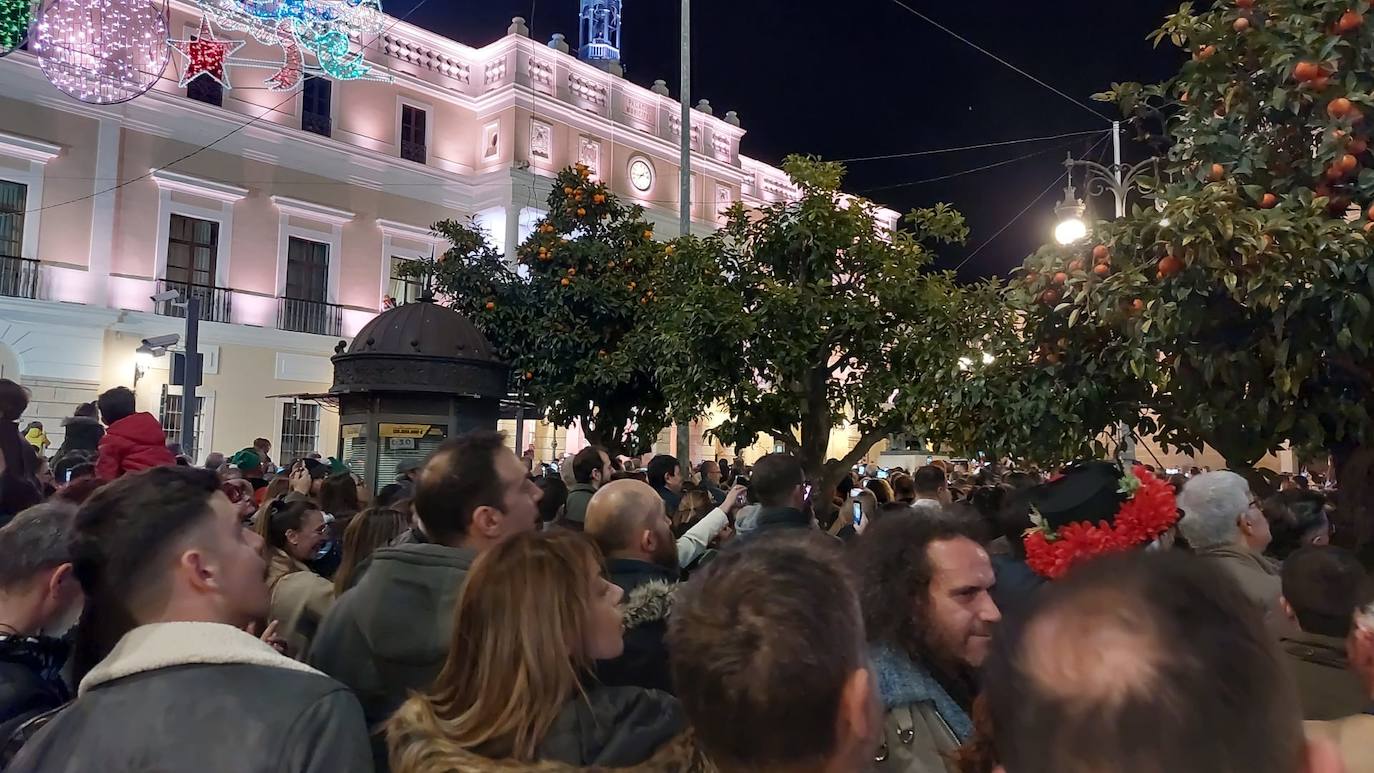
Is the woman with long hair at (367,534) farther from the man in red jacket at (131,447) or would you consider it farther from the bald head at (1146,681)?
the bald head at (1146,681)

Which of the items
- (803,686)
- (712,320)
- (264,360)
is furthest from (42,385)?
(803,686)

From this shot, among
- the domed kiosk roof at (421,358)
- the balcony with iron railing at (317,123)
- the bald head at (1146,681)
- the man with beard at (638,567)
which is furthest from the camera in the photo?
the balcony with iron railing at (317,123)

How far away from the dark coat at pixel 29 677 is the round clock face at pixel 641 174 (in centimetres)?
2641

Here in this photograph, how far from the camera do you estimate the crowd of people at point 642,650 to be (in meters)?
0.98

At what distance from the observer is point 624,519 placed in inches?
135

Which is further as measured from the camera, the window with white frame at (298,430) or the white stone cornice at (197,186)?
the window with white frame at (298,430)

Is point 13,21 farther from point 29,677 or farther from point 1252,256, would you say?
point 1252,256

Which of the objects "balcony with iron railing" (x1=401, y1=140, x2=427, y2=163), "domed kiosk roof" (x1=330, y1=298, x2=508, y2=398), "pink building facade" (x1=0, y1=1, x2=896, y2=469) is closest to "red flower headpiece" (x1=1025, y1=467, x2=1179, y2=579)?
"domed kiosk roof" (x1=330, y1=298, x2=508, y2=398)

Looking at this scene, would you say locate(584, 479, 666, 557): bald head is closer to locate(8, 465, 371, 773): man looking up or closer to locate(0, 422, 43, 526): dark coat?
locate(8, 465, 371, 773): man looking up

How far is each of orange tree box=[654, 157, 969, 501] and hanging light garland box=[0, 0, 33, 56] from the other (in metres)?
5.27

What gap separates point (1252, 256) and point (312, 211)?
907 inches

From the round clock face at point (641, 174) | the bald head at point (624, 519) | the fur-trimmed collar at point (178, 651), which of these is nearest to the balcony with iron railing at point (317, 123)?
the round clock face at point (641, 174)

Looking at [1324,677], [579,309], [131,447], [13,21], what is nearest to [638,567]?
[1324,677]

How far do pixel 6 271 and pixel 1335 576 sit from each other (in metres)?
22.3
